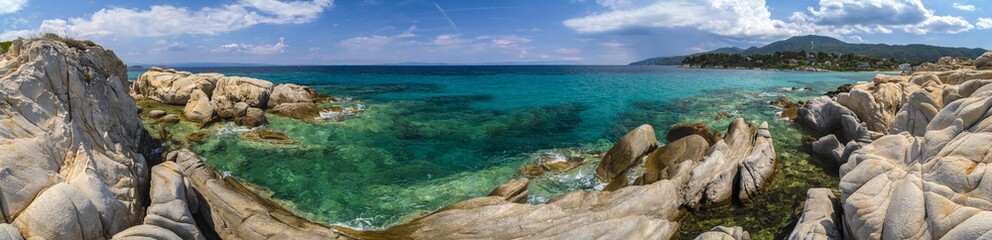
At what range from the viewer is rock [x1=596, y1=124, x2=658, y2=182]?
76.2 ft

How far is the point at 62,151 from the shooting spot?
12.2 metres

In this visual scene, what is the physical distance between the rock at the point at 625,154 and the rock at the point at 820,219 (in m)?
9.26

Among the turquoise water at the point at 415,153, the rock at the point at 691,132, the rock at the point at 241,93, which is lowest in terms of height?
the turquoise water at the point at 415,153

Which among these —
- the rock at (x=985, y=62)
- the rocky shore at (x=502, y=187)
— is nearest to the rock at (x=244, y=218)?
the rocky shore at (x=502, y=187)

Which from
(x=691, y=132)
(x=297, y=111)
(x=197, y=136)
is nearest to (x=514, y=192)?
(x=691, y=132)

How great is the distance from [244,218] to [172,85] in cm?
3995

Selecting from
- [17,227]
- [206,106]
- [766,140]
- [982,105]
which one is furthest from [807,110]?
[206,106]

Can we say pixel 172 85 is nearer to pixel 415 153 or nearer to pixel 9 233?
pixel 415 153

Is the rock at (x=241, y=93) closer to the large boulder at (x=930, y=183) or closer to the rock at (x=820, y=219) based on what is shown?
the rock at (x=820, y=219)

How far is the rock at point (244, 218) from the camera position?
45.5 feet

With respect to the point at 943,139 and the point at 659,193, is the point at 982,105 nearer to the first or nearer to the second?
the point at 943,139

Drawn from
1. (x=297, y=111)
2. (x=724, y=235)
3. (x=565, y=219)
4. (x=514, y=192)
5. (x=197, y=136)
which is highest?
(x=297, y=111)

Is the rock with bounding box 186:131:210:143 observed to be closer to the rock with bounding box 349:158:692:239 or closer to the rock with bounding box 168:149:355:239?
the rock with bounding box 168:149:355:239

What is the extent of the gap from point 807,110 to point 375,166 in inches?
1383
